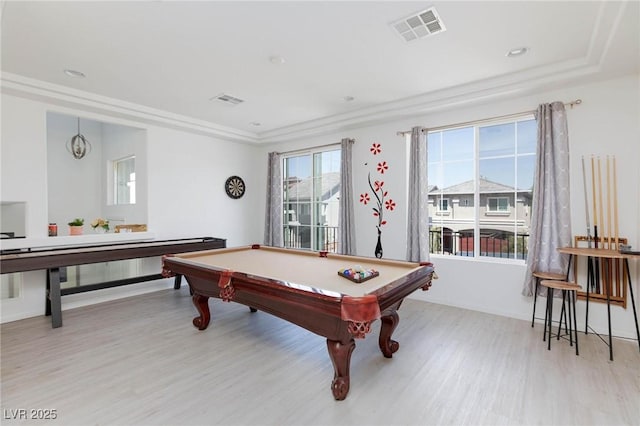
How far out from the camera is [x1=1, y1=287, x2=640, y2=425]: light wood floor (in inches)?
75.5

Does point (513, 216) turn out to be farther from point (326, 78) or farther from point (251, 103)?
point (251, 103)

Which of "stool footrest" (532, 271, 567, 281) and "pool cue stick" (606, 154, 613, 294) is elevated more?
"pool cue stick" (606, 154, 613, 294)

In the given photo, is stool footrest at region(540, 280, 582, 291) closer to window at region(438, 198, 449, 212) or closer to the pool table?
the pool table

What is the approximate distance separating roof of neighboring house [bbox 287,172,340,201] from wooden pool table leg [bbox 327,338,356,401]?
3.70 meters

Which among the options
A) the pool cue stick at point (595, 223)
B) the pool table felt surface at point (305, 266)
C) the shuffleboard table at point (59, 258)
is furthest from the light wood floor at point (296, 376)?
the pool table felt surface at point (305, 266)

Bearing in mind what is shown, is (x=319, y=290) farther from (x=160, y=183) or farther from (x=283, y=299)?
(x=160, y=183)

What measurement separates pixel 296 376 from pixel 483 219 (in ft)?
10.3

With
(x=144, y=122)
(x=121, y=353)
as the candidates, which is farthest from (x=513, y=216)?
(x=144, y=122)

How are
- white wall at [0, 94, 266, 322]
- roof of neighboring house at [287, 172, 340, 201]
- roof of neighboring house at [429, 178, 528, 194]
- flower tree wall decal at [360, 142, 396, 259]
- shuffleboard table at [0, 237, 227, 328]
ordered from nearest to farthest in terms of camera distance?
shuffleboard table at [0, 237, 227, 328] → white wall at [0, 94, 266, 322] → roof of neighboring house at [429, 178, 528, 194] → flower tree wall decal at [360, 142, 396, 259] → roof of neighboring house at [287, 172, 340, 201]

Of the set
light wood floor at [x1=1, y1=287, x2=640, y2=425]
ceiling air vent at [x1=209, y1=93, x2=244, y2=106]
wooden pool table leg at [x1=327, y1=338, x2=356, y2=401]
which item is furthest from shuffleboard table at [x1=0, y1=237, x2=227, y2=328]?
wooden pool table leg at [x1=327, y1=338, x2=356, y2=401]

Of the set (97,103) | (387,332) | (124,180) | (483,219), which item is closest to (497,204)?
(483,219)

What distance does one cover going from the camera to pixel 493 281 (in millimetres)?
3785

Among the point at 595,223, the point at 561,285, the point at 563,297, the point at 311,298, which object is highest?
the point at 595,223

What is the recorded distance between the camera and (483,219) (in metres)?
4.01
